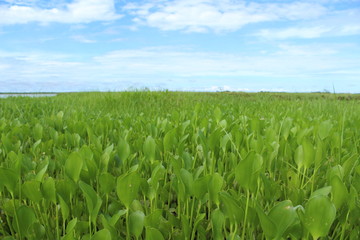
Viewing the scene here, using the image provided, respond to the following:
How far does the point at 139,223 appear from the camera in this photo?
1.42m

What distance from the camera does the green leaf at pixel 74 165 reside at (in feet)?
5.68

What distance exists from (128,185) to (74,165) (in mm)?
472

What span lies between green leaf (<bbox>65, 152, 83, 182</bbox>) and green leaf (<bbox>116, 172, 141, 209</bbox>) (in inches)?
15.7

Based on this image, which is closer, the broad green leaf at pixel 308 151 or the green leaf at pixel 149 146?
the broad green leaf at pixel 308 151

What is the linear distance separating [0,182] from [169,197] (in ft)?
3.12

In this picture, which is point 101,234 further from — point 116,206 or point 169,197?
point 169,197

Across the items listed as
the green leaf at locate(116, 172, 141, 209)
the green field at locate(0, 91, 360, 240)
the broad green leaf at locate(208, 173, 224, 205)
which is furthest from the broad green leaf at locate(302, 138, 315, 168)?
the green leaf at locate(116, 172, 141, 209)

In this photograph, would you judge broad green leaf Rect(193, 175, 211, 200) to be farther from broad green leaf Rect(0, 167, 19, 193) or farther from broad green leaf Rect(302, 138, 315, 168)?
broad green leaf Rect(0, 167, 19, 193)

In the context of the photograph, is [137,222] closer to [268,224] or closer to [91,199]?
[91,199]

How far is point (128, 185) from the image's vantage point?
1434 millimetres

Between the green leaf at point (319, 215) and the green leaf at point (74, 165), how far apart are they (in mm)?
1142

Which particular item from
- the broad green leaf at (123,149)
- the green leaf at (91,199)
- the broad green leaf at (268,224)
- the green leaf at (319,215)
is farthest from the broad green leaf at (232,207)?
the broad green leaf at (123,149)

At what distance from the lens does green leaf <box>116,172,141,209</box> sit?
1.41 metres

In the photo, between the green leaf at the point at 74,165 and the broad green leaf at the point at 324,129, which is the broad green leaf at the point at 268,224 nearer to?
the green leaf at the point at 74,165
